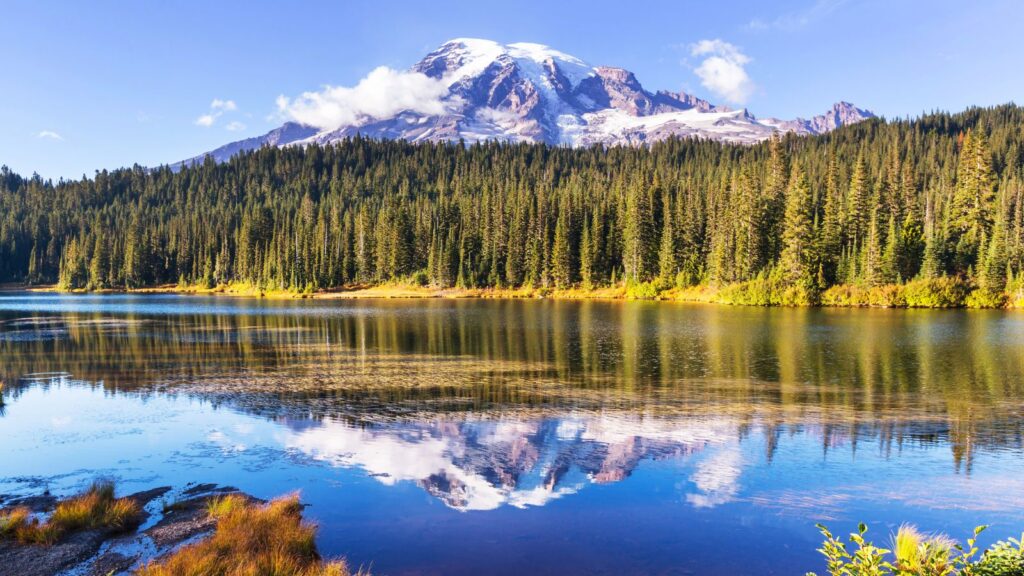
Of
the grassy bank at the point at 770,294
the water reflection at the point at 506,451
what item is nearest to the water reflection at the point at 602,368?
the water reflection at the point at 506,451

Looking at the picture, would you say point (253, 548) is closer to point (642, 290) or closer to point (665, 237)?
point (642, 290)

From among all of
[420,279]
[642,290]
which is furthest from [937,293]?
[420,279]

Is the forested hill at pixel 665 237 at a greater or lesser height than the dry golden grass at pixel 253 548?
greater

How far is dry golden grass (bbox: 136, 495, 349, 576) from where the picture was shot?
10.4m

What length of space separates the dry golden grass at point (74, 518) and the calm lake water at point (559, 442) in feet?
7.74

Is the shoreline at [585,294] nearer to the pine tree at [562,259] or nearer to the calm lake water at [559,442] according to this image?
the pine tree at [562,259]

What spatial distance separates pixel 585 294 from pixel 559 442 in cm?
10543

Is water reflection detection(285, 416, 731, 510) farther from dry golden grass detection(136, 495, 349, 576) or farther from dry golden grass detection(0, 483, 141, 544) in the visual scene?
dry golden grass detection(0, 483, 141, 544)

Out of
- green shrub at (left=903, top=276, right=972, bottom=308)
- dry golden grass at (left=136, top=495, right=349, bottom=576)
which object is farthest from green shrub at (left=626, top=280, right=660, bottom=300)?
dry golden grass at (left=136, top=495, right=349, bottom=576)

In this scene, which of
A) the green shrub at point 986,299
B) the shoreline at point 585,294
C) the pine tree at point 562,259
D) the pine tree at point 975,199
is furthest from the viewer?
the pine tree at point 562,259

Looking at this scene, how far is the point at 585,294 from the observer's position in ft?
409

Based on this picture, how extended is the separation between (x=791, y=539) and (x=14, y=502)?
17.5 meters

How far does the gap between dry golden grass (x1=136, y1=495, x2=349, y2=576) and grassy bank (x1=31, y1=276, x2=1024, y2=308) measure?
8993cm

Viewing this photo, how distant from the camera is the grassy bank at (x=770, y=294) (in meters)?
82.4
